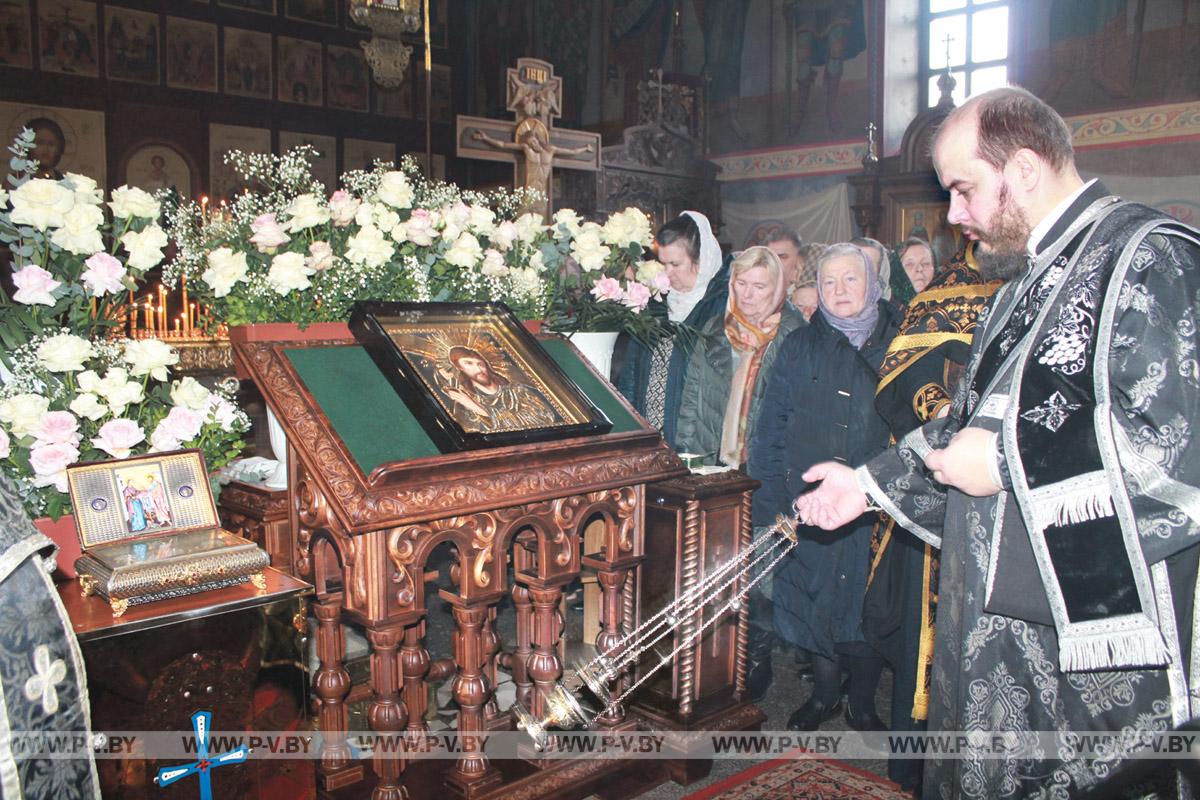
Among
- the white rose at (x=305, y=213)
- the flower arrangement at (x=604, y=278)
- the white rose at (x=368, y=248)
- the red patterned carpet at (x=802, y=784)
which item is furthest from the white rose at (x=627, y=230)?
the red patterned carpet at (x=802, y=784)

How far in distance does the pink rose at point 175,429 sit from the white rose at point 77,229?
43cm

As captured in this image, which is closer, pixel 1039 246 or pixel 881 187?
pixel 1039 246

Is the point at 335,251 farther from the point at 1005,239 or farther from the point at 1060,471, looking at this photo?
the point at 1060,471

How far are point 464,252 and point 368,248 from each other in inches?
12.0

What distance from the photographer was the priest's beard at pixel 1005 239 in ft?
5.75

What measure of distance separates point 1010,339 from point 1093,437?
0.95ft

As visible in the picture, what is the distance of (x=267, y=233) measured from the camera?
8.11ft

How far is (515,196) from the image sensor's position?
3129 millimetres

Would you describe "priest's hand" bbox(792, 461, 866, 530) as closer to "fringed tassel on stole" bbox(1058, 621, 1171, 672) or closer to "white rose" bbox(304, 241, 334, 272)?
"fringed tassel on stole" bbox(1058, 621, 1171, 672)

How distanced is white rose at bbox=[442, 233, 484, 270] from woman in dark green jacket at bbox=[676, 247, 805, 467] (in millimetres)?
1081

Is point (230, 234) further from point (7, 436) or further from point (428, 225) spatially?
point (7, 436)

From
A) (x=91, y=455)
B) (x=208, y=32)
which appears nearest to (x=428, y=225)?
(x=91, y=455)

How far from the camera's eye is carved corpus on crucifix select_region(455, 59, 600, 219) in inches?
207

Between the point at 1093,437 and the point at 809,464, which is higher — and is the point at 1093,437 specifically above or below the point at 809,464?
above
